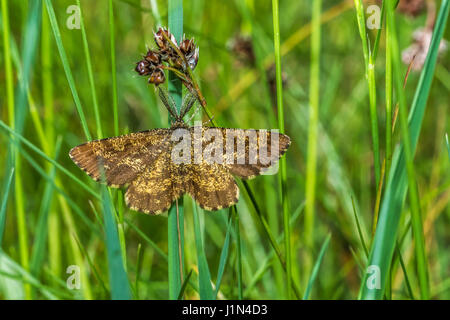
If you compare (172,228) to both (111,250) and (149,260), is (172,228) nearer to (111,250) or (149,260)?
(111,250)

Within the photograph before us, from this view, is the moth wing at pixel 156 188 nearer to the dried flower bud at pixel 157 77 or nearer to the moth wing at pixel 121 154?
→ the moth wing at pixel 121 154

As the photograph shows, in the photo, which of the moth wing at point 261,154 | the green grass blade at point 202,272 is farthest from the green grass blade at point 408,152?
the green grass blade at point 202,272

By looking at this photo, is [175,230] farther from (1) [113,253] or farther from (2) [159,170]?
(1) [113,253]

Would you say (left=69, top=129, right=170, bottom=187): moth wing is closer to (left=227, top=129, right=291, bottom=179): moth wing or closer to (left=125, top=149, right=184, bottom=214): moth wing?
(left=125, top=149, right=184, bottom=214): moth wing

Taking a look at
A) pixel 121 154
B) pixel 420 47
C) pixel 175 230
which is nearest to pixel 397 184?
pixel 175 230

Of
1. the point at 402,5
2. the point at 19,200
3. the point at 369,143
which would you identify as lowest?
the point at 19,200

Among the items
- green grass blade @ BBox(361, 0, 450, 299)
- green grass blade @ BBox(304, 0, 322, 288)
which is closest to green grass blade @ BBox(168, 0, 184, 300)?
green grass blade @ BBox(361, 0, 450, 299)
